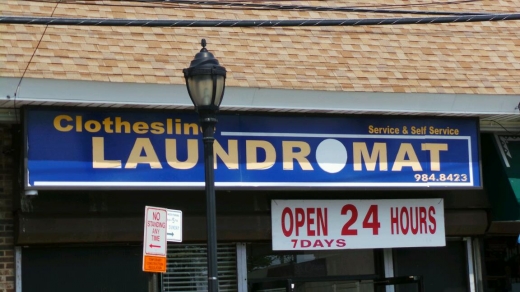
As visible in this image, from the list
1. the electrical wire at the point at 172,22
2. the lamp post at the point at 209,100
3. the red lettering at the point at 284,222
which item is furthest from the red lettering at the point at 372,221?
the lamp post at the point at 209,100

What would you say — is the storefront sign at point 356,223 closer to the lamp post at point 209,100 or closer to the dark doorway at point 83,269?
the dark doorway at point 83,269

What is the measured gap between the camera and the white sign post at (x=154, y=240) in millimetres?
8555

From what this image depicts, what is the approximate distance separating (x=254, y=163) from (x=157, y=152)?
121cm

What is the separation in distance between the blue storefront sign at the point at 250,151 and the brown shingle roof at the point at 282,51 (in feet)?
1.54

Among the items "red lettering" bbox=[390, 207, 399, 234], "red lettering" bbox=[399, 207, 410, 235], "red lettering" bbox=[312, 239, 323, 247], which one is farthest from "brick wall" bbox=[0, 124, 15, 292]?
"red lettering" bbox=[399, 207, 410, 235]

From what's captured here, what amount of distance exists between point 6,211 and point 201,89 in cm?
380

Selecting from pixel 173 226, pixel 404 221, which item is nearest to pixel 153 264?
pixel 173 226

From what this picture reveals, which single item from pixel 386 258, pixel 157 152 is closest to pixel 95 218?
pixel 157 152

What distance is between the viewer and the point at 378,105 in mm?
12203

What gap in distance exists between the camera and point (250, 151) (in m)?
11.8

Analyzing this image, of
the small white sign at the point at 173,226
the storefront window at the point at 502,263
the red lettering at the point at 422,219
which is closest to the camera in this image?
the small white sign at the point at 173,226

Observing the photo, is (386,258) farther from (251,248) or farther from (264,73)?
(264,73)

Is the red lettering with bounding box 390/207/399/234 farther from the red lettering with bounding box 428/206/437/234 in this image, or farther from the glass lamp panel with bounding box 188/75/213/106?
the glass lamp panel with bounding box 188/75/213/106

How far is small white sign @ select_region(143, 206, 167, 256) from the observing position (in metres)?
8.63
